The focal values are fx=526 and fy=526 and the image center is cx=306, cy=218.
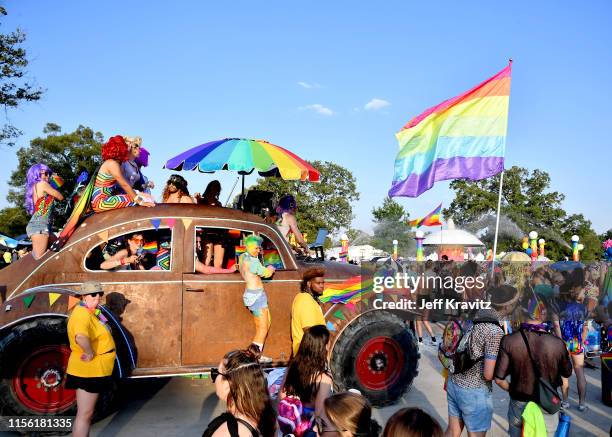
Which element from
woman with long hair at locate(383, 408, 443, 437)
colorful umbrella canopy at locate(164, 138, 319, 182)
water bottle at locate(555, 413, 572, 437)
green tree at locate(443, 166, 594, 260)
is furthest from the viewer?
green tree at locate(443, 166, 594, 260)

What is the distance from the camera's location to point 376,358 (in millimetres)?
6078

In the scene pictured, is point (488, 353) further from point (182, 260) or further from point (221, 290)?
point (182, 260)

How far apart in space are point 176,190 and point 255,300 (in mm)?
1982

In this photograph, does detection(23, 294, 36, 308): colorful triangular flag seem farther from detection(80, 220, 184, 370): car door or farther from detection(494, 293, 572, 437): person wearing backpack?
detection(494, 293, 572, 437): person wearing backpack

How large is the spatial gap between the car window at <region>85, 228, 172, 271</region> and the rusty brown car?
0.02 m

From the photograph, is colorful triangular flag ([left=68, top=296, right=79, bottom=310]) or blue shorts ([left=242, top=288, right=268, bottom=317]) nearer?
colorful triangular flag ([left=68, top=296, right=79, bottom=310])

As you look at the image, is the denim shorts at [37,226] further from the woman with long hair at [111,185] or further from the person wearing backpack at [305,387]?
the person wearing backpack at [305,387]

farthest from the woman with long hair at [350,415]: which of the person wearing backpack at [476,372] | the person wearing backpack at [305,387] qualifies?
the person wearing backpack at [476,372]

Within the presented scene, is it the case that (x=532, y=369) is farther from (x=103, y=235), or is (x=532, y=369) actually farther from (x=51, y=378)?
(x=51, y=378)

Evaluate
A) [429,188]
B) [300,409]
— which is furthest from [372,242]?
[300,409]

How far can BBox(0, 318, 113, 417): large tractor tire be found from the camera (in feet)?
15.9

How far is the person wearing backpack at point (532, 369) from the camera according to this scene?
12.6 feet

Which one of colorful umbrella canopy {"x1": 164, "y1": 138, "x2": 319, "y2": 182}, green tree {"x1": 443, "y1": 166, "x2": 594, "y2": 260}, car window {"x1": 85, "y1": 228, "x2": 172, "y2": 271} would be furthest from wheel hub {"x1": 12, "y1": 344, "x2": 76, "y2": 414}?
green tree {"x1": 443, "y1": 166, "x2": 594, "y2": 260}

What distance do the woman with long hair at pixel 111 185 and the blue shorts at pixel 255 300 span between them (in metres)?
1.45
